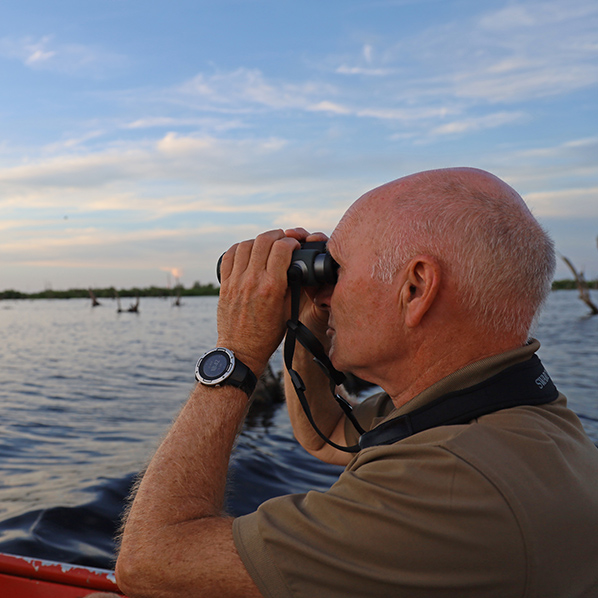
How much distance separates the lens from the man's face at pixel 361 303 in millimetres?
1527

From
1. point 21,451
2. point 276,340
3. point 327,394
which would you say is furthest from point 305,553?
point 21,451

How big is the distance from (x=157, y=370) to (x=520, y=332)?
17087mm

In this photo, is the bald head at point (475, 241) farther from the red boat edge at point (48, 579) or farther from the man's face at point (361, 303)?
the red boat edge at point (48, 579)

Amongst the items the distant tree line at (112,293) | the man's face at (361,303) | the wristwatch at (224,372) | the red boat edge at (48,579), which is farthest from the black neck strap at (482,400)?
the distant tree line at (112,293)

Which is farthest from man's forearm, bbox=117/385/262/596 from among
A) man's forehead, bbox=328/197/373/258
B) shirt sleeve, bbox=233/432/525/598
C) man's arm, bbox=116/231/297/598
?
man's forehead, bbox=328/197/373/258

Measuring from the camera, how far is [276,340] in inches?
66.6

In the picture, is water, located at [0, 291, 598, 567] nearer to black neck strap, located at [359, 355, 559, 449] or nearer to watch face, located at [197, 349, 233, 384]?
watch face, located at [197, 349, 233, 384]

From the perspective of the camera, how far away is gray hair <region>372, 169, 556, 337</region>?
1394 millimetres

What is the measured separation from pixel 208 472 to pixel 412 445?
21.7 inches

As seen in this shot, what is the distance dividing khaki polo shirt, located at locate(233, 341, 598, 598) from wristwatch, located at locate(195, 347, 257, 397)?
0.43m

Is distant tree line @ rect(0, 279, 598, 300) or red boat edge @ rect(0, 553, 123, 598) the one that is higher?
distant tree line @ rect(0, 279, 598, 300)

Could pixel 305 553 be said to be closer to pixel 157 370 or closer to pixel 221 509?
pixel 221 509

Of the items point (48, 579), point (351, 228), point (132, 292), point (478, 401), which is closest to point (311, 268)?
point (351, 228)

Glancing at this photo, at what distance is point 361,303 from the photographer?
1.57 metres
